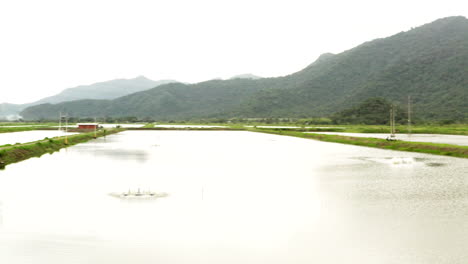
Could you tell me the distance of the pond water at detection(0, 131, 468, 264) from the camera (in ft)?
56.4

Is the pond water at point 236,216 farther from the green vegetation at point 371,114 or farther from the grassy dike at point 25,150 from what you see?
the green vegetation at point 371,114

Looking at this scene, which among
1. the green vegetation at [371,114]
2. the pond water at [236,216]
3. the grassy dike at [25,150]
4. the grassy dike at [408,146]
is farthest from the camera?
the green vegetation at [371,114]

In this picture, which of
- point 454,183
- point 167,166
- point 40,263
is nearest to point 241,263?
point 40,263

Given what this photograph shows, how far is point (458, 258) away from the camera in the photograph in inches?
642

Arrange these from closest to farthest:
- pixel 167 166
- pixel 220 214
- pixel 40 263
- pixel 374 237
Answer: pixel 40 263, pixel 374 237, pixel 220 214, pixel 167 166

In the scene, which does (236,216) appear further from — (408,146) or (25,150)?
(408,146)

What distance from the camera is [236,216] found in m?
23.3

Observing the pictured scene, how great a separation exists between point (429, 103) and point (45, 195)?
18260 centimetres

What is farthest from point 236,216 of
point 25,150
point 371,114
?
point 371,114

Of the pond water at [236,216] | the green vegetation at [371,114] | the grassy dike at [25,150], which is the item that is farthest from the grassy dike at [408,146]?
the green vegetation at [371,114]

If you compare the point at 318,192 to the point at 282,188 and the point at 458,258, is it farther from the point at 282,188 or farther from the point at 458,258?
the point at 458,258

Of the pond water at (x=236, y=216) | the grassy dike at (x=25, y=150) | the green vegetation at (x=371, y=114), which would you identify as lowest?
the pond water at (x=236, y=216)

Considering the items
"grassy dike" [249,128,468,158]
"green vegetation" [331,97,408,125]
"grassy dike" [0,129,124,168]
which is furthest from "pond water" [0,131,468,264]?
"green vegetation" [331,97,408,125]

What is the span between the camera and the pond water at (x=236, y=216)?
17203mm
